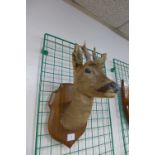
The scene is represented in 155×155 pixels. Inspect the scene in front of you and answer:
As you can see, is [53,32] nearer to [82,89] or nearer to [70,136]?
[82,89]

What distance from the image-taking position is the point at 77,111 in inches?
27.2

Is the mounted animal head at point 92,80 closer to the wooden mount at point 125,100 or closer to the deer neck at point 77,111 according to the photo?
the deer neck at point 77,111

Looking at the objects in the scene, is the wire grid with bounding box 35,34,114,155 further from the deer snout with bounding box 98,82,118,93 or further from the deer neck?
the deer snout with bounding box 98,82,118,93

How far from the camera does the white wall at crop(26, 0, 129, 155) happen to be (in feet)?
2.39

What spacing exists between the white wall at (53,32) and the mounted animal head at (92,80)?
0.24 m

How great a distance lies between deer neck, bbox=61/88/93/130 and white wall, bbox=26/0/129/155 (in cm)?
17

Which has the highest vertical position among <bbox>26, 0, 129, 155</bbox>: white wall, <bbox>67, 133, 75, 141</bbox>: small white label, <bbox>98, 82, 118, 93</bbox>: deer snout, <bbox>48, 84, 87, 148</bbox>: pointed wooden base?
<bbox>26, 0, 129, 155</bbox>: white wall

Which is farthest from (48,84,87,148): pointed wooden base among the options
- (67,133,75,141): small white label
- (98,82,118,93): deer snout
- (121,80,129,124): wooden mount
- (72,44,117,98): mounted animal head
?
(121,80,129,124): wooden mount

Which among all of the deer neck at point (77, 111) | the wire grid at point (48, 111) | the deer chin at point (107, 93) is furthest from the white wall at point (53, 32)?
the deer chin at point (107, 93)

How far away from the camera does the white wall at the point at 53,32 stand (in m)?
0.73

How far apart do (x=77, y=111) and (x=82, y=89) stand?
0.11 m
